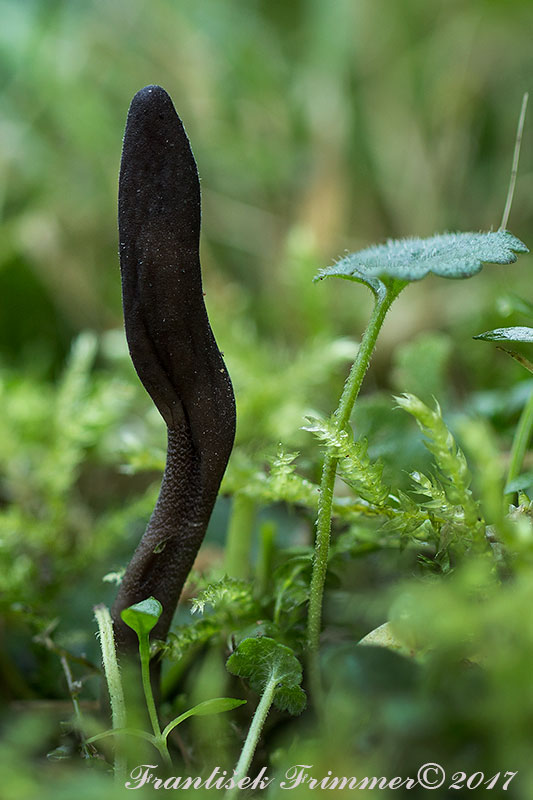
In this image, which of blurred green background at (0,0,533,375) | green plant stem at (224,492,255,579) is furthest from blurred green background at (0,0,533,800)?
green plant stem at (224,492,255,579)

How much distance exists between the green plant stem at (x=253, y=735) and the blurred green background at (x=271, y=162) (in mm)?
989

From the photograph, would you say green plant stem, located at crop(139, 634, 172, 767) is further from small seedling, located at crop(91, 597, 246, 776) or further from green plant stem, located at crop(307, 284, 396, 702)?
green plant stem, located at crop(307, 284, 396, 702)

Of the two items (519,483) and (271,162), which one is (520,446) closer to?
(519,483)

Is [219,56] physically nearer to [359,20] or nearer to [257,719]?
[359,20]

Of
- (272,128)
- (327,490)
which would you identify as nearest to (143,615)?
(327,490)

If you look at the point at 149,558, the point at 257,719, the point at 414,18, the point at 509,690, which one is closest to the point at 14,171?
the point at 414,18

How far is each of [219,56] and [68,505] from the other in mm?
1713

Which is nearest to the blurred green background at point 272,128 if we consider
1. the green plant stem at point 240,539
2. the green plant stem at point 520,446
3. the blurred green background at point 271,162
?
the blurred green background at point 271,162

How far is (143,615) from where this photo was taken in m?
0.63

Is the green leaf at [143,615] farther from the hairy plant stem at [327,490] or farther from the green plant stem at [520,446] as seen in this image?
the green plant stem at [520,446]

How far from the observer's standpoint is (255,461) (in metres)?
1.18

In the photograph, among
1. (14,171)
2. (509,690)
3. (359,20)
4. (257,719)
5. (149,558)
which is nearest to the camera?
(509,690)

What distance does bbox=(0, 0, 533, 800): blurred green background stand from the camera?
6.30 ft

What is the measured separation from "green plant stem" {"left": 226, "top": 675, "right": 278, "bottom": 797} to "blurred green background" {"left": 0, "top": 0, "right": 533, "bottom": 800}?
0.99m
